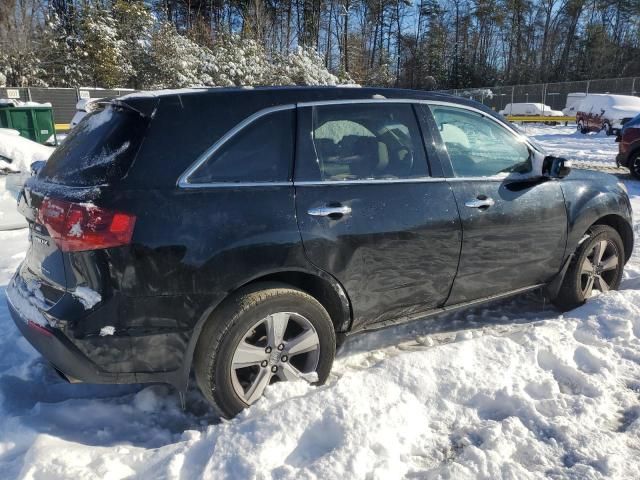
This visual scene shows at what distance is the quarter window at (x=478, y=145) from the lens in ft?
11.4

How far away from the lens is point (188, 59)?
27.7 metres

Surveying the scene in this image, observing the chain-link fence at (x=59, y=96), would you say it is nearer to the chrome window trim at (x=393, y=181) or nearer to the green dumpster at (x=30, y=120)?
the green dumpster at (x=30, y=120)

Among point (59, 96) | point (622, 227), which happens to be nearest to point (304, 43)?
point (59, 96)

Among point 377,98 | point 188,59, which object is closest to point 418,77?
point 188,59

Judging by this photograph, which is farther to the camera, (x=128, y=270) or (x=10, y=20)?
(x=10, y=20)

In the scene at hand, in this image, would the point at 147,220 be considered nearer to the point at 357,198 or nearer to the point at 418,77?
the point at 357,198

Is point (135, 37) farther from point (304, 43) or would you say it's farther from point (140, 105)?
point (140, 105)

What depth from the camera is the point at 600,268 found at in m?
4.31

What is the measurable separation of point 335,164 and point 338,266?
0.59 m

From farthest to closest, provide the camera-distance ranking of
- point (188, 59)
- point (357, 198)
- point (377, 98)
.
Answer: point (188, 59), point (377, 98), point (357, 198)

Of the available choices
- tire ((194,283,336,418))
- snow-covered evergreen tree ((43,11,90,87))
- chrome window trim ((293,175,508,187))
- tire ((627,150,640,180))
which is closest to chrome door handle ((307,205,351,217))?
chrome window trim ((293,175,508,187))

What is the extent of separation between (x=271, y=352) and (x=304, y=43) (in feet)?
143

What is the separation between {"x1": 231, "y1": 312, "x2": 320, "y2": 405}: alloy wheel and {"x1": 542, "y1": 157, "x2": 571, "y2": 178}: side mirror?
2128mm

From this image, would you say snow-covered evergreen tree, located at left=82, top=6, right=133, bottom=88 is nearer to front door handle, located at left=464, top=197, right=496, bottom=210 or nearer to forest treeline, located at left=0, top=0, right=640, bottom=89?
forest treeline, located at left=0, top=0, right=640, bottom=89
